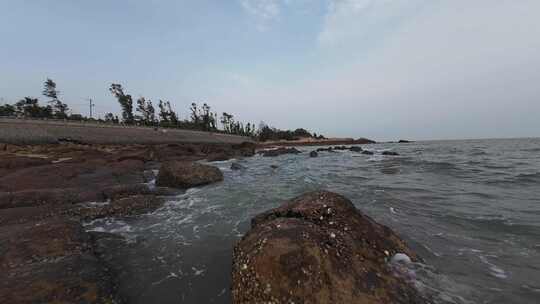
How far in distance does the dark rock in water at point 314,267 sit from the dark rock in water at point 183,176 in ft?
25.7

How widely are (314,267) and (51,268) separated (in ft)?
12.1

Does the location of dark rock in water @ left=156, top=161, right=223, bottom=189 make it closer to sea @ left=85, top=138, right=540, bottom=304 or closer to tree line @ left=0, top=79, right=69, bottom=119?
sea @ left=85, top=138, right=540, bottom=304

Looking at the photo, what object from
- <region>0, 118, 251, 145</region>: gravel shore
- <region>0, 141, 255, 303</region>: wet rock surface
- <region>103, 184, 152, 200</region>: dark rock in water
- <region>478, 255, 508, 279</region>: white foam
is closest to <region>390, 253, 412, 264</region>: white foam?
<region>478, 255, 508, 279</region>: white foam

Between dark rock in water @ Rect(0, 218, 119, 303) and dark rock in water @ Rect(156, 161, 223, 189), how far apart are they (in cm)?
559

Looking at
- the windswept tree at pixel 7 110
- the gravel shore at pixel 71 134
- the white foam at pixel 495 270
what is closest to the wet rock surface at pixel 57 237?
the white foam at pixel 495 270

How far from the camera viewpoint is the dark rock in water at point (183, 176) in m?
10.3

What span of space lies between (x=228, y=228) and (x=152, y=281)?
7.73 ft

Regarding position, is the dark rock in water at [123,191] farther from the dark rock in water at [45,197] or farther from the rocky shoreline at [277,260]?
A: the rocky shoreline at [277,260]

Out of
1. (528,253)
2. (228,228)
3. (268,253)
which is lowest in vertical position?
(228,228)

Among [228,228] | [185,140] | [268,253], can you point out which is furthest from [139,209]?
[185,140]

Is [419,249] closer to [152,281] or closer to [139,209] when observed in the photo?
[152,281]

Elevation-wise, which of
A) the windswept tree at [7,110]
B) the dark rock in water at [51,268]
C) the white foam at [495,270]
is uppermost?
the windswept tree at [7,110]

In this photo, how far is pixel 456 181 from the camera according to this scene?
10656 millimetres

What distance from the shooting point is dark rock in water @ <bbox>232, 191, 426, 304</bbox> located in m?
2.60
